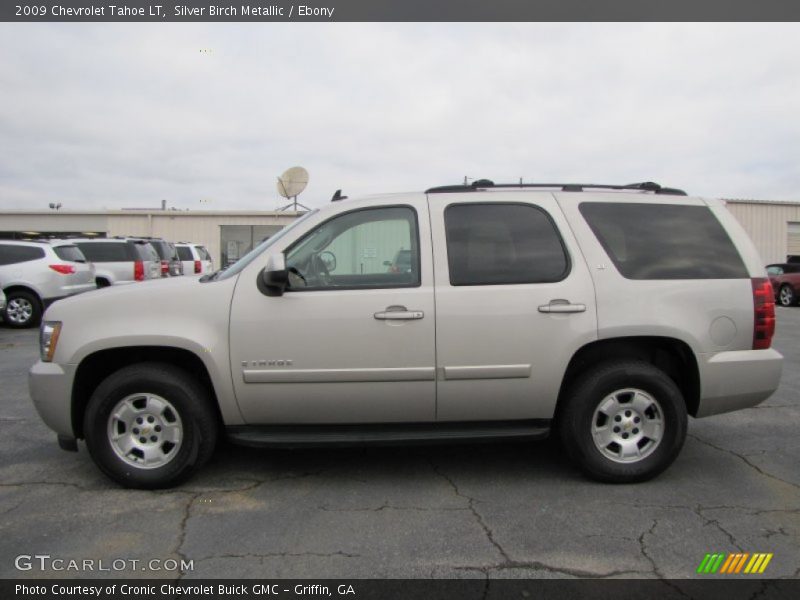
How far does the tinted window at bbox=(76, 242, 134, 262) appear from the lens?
1452cm

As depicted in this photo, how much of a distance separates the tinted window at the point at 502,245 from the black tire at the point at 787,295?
1809cm

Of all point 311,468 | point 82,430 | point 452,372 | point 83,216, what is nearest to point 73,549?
point 82,430

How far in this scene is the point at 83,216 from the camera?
91.9ft

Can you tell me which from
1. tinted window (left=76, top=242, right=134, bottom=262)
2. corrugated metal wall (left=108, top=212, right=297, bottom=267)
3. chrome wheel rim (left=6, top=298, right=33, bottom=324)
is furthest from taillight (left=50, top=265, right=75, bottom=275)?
corrugated metal wall (left=108, top=212, right=297, bottom=267)

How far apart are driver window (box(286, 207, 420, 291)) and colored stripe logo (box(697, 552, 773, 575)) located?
6.94 ft

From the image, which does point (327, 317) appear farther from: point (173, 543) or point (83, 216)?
point (83, 216)

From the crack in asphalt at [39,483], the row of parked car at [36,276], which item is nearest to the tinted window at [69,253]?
the row of parked car at [36,276]

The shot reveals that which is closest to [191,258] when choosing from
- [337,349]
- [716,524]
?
[337,349]

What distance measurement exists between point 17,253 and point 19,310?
1164 mm

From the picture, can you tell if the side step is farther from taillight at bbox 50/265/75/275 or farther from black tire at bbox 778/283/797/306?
black tire at bbox 778/283/797/306

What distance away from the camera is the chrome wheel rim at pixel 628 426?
385cm

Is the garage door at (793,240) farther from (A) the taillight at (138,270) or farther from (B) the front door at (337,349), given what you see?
(B) the front door at (337,349)

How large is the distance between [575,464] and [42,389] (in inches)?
133

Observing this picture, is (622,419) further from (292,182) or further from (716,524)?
(292,182)
